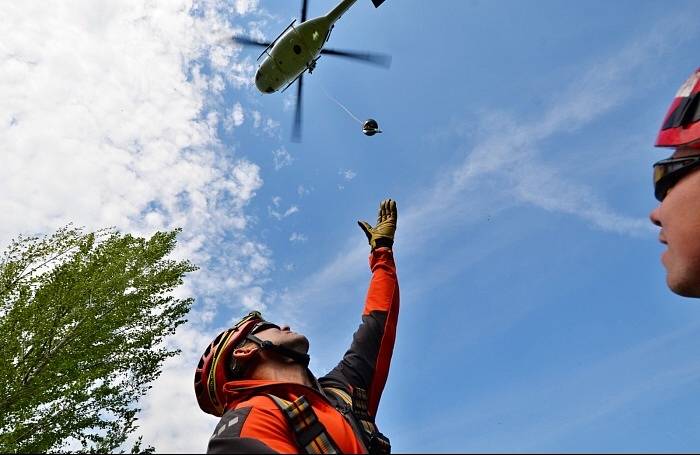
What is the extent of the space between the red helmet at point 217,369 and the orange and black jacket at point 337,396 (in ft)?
1.44

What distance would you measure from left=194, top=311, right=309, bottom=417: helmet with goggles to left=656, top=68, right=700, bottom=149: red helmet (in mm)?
3231

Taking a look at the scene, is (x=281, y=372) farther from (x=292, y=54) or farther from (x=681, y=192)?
(x=292, y=54)

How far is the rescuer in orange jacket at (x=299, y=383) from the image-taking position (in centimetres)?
247

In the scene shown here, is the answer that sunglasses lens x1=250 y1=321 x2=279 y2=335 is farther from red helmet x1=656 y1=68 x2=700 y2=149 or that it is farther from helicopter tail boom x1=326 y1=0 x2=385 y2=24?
helicopter tail boom x1=326 y1=0 x2=385 y2=24

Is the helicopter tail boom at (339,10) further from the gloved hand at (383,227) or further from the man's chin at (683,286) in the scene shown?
the man's chin at (683,286)

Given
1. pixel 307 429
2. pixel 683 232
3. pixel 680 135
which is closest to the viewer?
pixel 683 232

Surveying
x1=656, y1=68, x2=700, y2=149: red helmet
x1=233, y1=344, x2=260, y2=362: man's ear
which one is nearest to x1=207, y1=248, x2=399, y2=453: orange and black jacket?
x1=233, y1=344, x2=260, y2=362: man's ear

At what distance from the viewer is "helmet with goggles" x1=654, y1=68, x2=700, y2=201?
1436mm

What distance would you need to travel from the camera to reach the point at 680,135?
1489 mm

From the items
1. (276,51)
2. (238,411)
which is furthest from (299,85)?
(238,411)

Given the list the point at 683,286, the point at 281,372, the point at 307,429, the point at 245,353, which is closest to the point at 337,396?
the point at 281,372

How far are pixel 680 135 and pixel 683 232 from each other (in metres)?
0.35

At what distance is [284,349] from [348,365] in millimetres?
621

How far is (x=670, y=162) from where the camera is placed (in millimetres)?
1471
